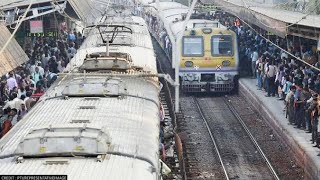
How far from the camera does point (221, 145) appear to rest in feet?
53.4

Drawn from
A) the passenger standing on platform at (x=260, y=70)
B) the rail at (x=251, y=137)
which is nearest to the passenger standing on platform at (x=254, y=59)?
the passenger standing on platform at (x=260, y=70)

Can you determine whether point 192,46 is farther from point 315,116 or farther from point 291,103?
point 315,116

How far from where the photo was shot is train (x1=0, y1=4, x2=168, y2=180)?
6910 mm

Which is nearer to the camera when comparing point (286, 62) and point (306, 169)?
point (306, 169)

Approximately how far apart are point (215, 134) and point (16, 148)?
1032 centimetres

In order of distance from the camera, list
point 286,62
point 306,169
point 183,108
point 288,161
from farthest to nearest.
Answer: point 183,108 < point 286,62 < point 288,161 < point 306,169

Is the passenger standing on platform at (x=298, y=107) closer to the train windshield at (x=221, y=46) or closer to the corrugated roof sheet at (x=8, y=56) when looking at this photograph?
the corrugated roof sheet at (x=8, y=56)

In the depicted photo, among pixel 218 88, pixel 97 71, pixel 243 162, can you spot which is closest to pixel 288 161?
pixel 243 162

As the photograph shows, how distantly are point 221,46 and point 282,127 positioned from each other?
6.36 metres

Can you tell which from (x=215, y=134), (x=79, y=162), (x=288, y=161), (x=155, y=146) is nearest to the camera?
(x=79, y=162)

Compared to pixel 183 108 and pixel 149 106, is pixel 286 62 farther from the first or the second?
pixel 149 106

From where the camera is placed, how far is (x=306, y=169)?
13508 millimetres

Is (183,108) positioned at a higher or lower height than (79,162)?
lower

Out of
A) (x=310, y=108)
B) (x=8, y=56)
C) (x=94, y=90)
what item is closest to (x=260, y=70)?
(x=310, y=108)
